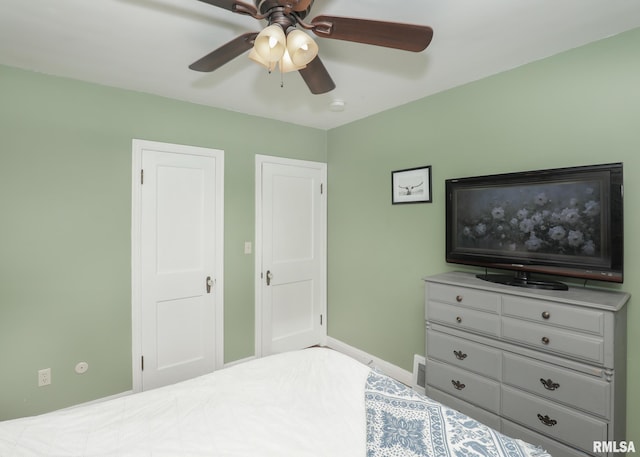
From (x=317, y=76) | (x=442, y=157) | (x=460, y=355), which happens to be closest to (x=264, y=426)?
(x=460, y=355)

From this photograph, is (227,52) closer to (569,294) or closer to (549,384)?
(569,294)

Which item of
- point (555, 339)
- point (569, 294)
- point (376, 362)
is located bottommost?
point (376, 362)

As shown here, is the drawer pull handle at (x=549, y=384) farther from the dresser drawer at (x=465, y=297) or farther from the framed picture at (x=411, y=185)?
the framed picture at (x=411, y=185)

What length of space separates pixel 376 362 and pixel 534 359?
1.65 meters

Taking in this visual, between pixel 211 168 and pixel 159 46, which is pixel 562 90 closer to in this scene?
pixel 159 46

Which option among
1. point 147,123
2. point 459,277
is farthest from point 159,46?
point 459,277

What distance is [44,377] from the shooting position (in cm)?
236

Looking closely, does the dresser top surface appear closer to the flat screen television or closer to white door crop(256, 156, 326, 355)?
the flat screen television

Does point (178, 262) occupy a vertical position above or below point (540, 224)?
below

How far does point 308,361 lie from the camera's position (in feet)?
6.03

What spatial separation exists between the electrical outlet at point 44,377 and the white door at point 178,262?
1.82 feet

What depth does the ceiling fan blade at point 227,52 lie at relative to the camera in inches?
57.5

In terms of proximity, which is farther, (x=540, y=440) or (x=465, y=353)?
(x=465, y=353)

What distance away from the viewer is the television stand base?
6.43 feet
